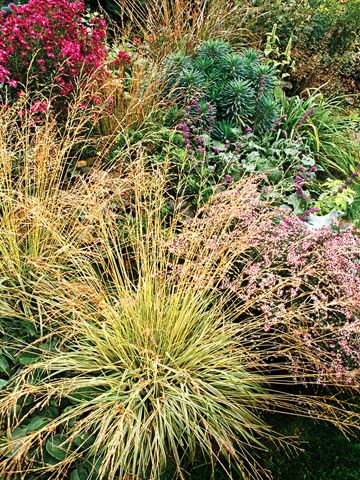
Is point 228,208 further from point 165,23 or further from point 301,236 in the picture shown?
point 165,23

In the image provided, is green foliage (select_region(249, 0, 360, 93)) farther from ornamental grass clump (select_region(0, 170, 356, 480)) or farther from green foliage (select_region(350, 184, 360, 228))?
ornamental grass clump (select_region(0, 170, 356, 480))

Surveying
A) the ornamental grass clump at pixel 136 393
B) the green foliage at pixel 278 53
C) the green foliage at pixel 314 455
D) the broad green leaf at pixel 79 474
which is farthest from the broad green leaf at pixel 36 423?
the green foliage at pixel 278 53

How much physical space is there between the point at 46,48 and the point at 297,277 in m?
2.54

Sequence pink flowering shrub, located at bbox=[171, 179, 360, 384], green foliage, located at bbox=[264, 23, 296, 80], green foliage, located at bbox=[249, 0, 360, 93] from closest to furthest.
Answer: pink flowering shrub, located at bbox=[171, 179, 360, 384]
green foliage, located at bbox=[264, 23, 296, 80]
green foliage, located at bbox=[249, 0, 360, 93]

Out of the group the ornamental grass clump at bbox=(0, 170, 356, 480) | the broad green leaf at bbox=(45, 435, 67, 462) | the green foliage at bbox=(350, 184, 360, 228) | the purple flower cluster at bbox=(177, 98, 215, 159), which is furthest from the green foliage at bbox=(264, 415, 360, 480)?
the purple flower cluster at bbox=(177, 98, 215, 159)

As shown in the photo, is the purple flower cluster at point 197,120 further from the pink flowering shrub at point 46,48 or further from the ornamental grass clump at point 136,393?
the ornamental grass clump at point 136,393

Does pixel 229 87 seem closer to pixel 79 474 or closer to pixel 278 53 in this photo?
pixel 278 53

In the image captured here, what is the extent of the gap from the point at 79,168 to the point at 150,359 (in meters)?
2.19

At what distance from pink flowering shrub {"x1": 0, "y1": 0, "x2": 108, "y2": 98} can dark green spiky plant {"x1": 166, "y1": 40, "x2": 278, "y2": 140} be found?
2.52ft

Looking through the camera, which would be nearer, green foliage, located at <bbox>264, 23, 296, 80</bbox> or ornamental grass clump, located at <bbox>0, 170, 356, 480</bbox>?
ornamental grass clump, located at <bbox>0, 170, 356, 480</bbox>

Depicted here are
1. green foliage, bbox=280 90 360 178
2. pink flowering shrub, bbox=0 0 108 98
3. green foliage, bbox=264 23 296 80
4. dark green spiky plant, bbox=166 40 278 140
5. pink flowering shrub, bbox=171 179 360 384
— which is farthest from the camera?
green foliage, bbox=264 23 296 80

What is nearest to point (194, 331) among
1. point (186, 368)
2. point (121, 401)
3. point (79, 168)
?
point (186, 368)

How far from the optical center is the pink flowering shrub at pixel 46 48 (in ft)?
13.4

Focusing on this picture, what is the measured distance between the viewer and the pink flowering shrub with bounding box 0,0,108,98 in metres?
4.08
